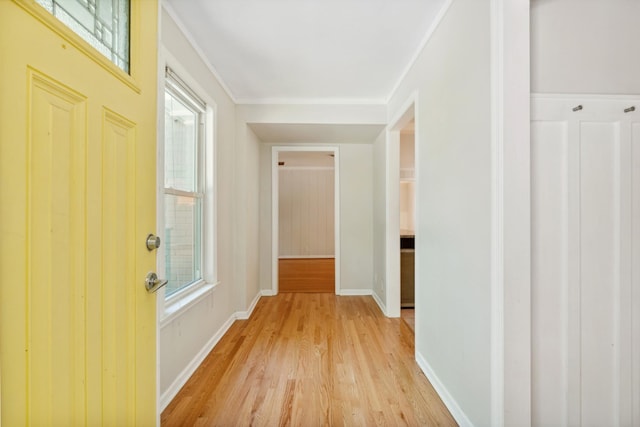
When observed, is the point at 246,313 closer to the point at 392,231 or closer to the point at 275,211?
the point at 275,211

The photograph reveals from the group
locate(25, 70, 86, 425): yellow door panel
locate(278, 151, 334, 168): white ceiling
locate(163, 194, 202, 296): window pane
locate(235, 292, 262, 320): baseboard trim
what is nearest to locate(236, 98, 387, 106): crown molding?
locate(163, 194, 202, 296): window pane

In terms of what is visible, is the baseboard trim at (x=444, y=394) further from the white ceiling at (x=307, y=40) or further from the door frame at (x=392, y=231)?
the white ceiling at (x=307, y=40)

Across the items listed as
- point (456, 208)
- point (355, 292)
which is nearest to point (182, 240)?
point (456, 208)

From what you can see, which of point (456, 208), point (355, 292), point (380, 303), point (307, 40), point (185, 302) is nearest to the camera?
point (456, 208)

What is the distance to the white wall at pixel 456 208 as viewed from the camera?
130cm

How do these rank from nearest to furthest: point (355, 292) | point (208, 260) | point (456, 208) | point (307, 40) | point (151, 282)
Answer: point (151, 282) → point (456, 208) → point (307, 40) → point (208, 260) → point (355, 292)

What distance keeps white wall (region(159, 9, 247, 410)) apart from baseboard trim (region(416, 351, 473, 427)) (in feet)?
5.50

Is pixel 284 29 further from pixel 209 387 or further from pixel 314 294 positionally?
pixel 314 294

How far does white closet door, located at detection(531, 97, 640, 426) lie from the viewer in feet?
3.99

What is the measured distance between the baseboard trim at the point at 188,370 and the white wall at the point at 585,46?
8.31ft

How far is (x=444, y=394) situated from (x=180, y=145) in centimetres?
244

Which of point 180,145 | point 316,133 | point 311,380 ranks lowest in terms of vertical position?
point 311,380

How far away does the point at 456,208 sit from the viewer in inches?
62.0

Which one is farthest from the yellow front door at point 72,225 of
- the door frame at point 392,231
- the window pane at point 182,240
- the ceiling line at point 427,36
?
the door frame at point 392,231
